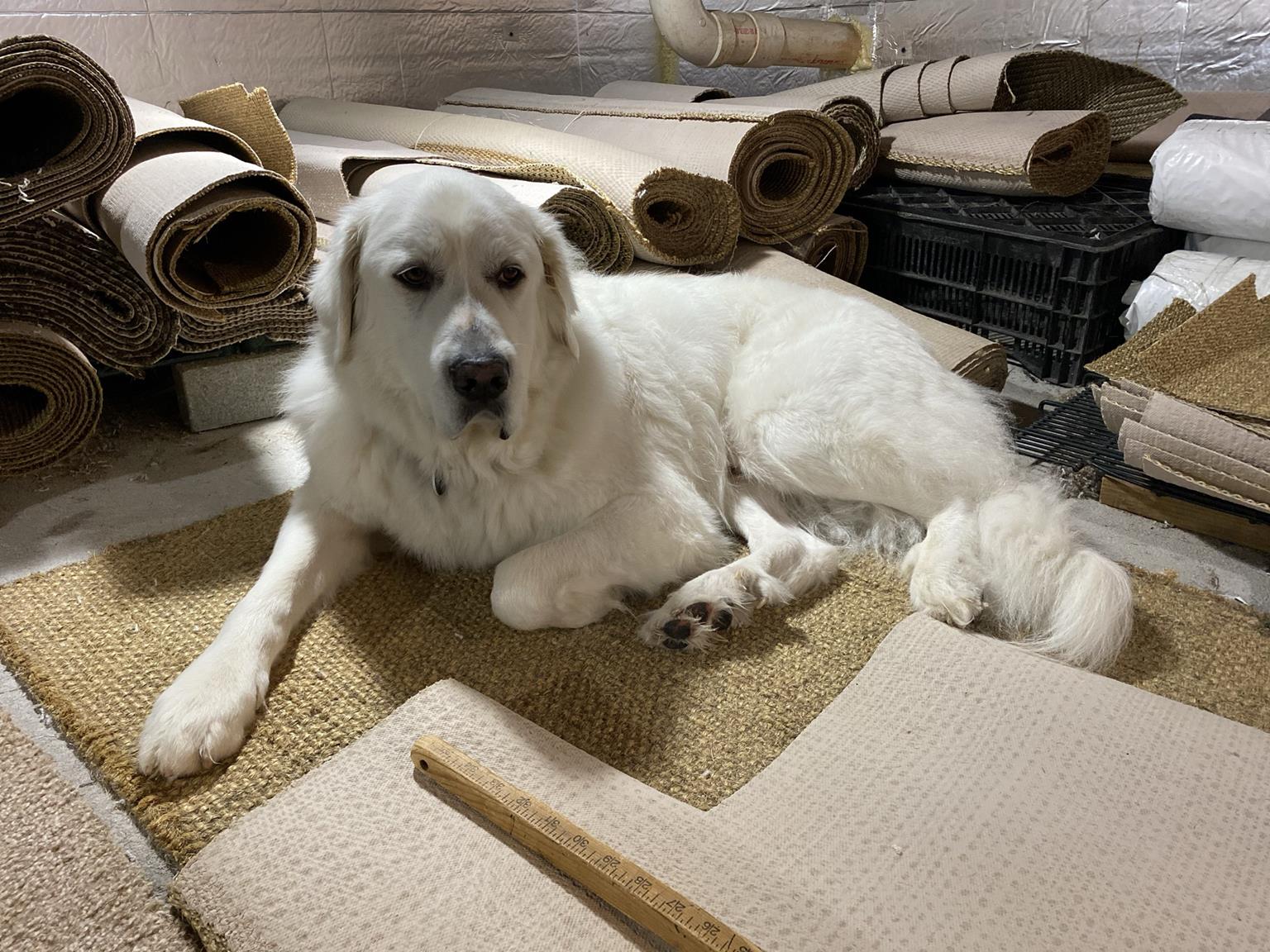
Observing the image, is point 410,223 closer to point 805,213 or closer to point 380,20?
point 805,213

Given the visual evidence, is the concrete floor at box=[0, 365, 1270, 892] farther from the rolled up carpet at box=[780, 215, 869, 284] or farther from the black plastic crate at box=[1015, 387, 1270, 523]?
the rolled up carpet at box=[780, 215, 869, 284]

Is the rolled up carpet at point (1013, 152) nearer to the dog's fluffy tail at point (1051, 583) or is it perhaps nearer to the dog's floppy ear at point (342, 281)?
the dog's fluffy tail at point (1051, 583)

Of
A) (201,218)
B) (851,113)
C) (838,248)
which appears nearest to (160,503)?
(201,218)

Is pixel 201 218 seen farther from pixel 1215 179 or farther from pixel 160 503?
pixel 1215 179

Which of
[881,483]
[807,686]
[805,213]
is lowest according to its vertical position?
[807,686]

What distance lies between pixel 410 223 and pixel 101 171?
5.56 ft

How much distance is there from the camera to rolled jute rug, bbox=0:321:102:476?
280cm

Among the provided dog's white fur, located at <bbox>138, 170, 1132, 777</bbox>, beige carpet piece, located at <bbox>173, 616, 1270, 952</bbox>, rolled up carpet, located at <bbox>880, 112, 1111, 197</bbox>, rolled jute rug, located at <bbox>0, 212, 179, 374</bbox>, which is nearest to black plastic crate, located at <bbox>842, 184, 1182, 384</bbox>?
rolled up carpet, located at <bbox>880, 112, 1111, 197</bbox>

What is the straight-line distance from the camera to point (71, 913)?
4.77 ft

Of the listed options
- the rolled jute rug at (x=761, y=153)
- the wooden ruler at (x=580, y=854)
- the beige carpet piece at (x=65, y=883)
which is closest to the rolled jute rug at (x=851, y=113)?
the rolled jute rug at (x=761, y=153)

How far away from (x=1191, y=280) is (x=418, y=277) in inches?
116

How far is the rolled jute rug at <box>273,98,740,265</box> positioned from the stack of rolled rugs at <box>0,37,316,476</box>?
86 cm

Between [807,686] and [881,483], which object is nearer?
[807,686]

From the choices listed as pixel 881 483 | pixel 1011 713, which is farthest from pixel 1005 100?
pixel 1011 713
